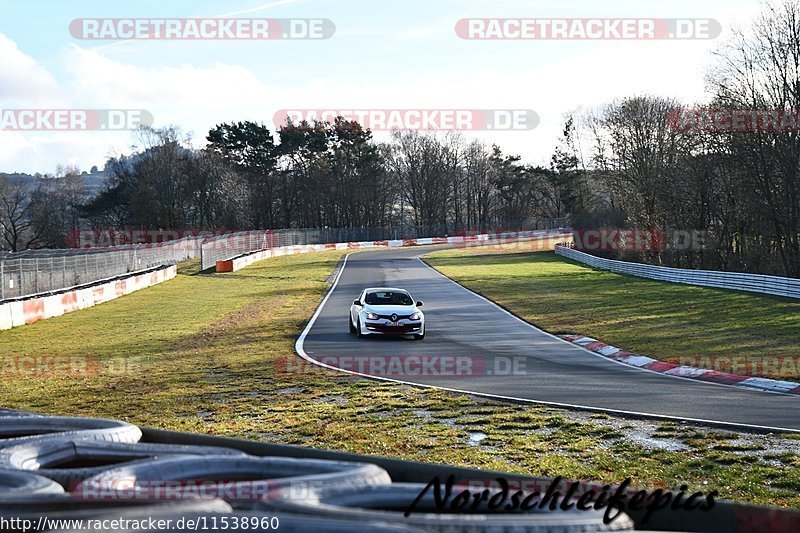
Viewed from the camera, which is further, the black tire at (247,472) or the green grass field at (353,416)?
the green grass field at (353,416)

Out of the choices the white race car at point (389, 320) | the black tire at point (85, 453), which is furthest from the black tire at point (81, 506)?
the white race car at point (389, 320)

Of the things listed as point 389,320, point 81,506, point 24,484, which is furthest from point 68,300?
point 81,506

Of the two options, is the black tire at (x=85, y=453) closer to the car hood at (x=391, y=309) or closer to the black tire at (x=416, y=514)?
the black tire at (x=416, y=514)

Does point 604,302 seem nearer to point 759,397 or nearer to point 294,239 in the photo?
point 759,397

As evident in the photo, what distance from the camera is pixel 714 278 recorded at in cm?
4116

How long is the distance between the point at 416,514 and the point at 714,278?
40533 millimetres

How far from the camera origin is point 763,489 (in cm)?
838

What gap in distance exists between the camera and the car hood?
24.2 m

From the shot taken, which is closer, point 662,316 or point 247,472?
point 247,472

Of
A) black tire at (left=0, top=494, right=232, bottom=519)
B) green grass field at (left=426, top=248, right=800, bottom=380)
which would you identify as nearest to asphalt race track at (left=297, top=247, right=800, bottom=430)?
green grass field at (left=426, top=248, right=800, bottom=380)

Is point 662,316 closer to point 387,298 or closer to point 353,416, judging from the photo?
point 387,298

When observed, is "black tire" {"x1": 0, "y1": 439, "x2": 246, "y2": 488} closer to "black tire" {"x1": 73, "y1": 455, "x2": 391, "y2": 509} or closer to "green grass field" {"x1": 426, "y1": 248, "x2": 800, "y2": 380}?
"black tire" {"x1": 73, "y1": 455, "x2": 391, "y2": 509}

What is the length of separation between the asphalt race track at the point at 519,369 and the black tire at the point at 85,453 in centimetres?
930

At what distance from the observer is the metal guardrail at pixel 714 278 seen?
111ft
